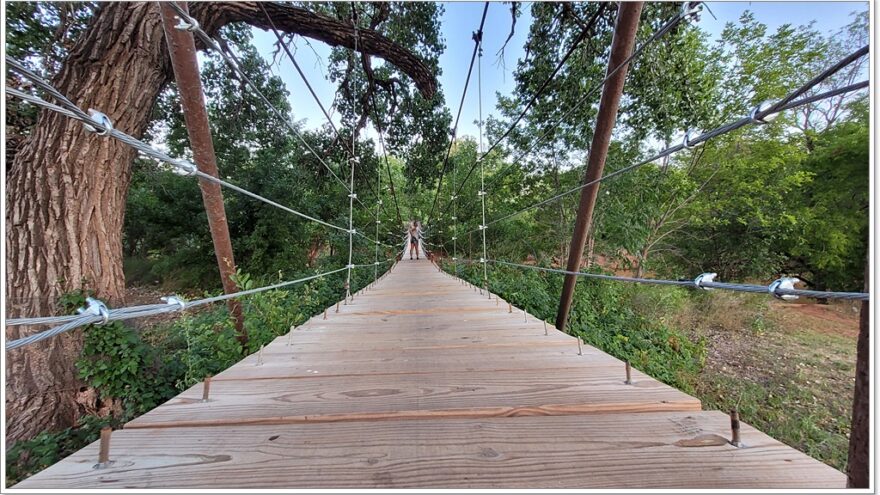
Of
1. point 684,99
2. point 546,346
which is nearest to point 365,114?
point 684,99

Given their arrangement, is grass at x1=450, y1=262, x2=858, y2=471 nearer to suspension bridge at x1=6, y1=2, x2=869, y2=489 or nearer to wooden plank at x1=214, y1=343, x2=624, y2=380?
wooden plank at x1=214, y1=343, x2=624, y2=380

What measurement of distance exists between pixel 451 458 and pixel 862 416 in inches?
24.1

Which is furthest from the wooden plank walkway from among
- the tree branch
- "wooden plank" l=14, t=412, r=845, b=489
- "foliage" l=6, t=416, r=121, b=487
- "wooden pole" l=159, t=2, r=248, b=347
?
the tree branch

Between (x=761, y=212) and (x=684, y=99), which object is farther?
(x=761, y=212)

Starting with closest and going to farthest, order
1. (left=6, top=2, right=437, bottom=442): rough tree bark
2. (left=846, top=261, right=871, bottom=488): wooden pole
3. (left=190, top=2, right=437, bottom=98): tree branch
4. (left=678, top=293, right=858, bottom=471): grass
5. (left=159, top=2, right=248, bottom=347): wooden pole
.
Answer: (left=846, top=261, right=871, bottom=488): wooden pole
(left=159, top=2, right=248, bottom=347): wooden pole
(left=6, top=2, right=437, bottom=442): rough tree bark
(left=190, top=2, right=437, bottom=98): tree branch
(left=678, top=293, right=858, bottom=471): grass

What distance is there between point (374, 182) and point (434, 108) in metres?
1.73

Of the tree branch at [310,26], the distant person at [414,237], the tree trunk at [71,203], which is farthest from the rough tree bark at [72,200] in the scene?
the distant person at [414,237]

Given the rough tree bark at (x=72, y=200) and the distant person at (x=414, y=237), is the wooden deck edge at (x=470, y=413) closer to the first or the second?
the rough tree bark at (x=72, y=200)

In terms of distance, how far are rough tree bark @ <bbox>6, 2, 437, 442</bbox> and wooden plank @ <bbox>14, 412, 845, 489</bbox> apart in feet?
4.84

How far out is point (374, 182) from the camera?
538 centimetres

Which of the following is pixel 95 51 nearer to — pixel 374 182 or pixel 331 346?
pixel 331 346

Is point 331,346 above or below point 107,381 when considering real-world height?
above

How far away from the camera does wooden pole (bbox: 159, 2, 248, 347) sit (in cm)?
126

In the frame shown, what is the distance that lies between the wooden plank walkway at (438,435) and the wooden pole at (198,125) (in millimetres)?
848
